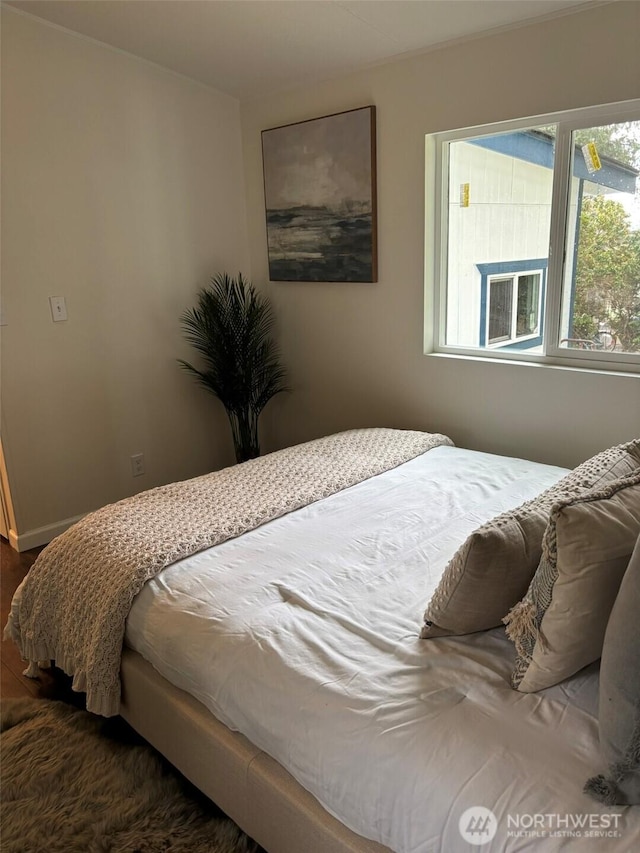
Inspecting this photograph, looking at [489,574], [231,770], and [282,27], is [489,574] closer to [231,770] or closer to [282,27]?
[231,770]

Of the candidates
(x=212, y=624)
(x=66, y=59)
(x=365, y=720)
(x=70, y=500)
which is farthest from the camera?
(x=70, y=500)

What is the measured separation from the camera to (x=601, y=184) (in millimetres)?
2527

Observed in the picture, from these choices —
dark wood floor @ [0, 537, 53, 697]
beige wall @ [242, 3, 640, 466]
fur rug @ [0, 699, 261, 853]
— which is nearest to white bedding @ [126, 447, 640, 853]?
fur rug @ [0, 699, 261, 853]

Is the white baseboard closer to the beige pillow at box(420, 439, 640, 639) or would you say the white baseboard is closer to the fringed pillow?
the beige pillow at box(420, 439, 640, 639)

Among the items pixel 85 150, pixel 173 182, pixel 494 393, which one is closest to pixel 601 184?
pixel 494 393

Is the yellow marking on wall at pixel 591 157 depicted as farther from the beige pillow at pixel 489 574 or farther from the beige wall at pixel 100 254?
the beige wall at pixel 100 254

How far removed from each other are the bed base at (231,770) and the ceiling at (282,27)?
2.50 meters

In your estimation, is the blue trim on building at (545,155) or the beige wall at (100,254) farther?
the beige wall at (100,254)

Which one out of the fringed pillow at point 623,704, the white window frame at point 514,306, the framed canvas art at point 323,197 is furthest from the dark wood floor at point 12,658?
the white window frame at point 514,306

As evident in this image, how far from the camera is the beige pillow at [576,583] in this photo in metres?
1.12

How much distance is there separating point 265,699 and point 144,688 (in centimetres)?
49

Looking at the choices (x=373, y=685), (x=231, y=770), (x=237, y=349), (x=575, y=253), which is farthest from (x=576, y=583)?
(x=237, y=349)

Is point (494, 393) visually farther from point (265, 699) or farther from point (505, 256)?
point (265, 699)

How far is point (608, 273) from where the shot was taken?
2.58m
